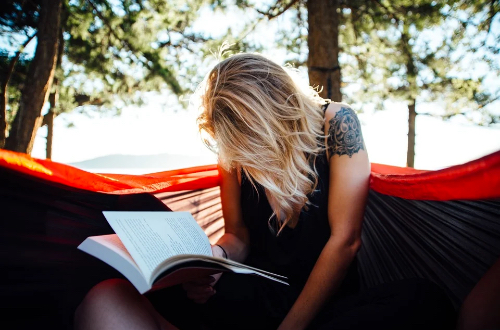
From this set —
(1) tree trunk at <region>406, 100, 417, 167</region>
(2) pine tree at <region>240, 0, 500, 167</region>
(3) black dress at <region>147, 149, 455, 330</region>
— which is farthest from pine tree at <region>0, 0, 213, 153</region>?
(1) tree trunk at <region>406, 100, 417, 167</region>

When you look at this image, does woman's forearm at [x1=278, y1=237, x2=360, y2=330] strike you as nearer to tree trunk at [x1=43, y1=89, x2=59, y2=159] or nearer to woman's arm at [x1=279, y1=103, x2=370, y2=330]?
woman's arm at [x1=279, y1=103, x2=370, y2=330]

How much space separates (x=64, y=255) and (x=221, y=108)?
0.67 meters

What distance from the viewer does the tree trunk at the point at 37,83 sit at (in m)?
3.47

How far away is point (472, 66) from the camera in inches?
223

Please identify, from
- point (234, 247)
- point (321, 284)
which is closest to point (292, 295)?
point (321, 284)

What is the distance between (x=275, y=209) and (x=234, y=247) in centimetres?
21

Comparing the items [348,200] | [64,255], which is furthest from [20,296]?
[348,200]

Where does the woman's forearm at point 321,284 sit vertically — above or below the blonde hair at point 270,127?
below

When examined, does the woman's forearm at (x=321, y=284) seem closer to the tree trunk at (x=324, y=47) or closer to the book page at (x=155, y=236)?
the book page at (x=155, y=236)

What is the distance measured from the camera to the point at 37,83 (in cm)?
349

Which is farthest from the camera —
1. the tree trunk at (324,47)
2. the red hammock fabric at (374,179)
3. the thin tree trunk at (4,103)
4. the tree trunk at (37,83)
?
the thin tree trunk at (4,103)

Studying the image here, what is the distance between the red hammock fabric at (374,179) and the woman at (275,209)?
0.13 meters

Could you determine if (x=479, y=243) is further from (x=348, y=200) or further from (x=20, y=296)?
(x=20, y=296)

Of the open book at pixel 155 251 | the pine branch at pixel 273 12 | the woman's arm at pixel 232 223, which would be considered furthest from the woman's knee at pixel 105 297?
the pine branch at pixel 273 12
